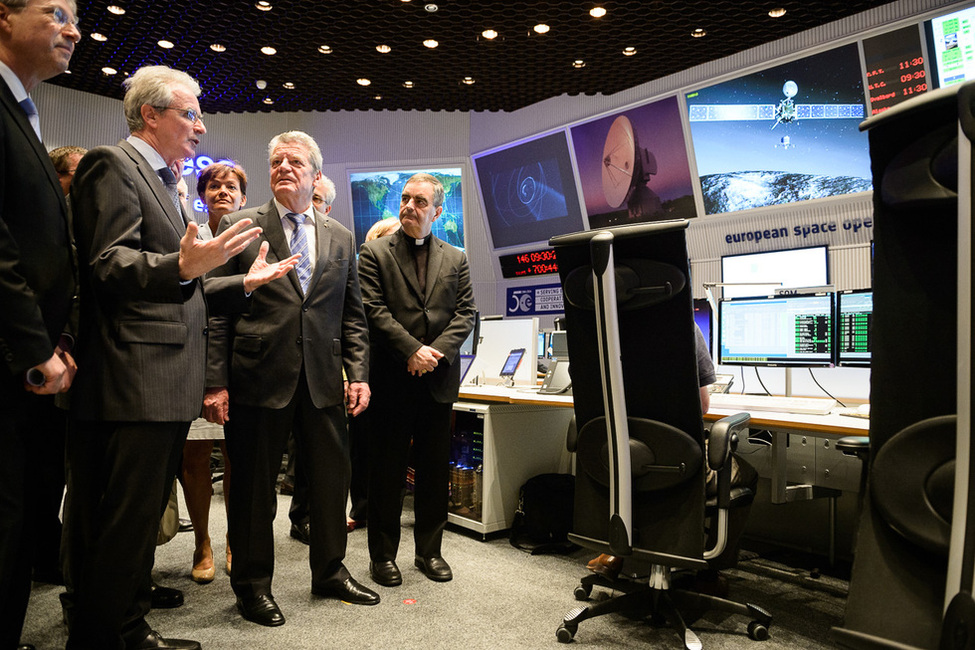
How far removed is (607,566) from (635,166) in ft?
16.0

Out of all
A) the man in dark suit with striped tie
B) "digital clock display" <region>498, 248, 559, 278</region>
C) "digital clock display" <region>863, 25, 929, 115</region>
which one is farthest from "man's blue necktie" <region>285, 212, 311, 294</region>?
"digital clock display" <region>498, 248, 559, 278</region>

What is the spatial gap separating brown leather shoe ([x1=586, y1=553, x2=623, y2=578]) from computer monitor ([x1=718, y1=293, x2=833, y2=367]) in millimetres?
1197

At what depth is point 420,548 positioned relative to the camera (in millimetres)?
2834

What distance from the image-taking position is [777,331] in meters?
3.21

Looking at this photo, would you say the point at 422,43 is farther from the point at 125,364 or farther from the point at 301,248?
the point at 125,364

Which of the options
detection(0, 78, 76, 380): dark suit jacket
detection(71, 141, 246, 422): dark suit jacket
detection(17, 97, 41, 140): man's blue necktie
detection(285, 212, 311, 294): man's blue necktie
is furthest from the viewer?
detection(285, 212, 311, 294): man's blue necktie

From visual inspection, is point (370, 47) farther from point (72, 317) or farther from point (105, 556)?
point (105, 556)

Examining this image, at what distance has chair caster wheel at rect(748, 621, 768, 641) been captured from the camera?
7.09ft

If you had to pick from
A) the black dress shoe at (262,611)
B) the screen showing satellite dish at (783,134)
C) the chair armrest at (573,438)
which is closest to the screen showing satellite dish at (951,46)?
the screen showing satellite dish at (783,134)

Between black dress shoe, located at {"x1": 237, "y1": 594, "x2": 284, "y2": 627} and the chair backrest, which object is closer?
the chair backrest

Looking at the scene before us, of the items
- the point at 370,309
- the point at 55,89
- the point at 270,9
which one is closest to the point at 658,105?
the point at 270,9

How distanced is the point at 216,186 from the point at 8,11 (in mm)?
1464

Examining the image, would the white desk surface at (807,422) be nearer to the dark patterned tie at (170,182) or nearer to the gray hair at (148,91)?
the dark patterned tie at (170,182)

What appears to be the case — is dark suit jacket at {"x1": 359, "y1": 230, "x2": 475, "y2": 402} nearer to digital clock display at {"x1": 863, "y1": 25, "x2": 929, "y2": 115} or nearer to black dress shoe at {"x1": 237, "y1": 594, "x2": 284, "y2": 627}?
black dress shoe at {"x1": 237, "y1": 594, "x2": 284, "y2": 627}
